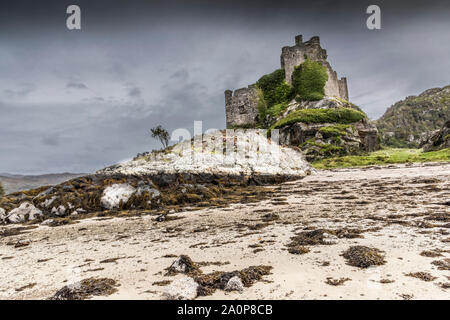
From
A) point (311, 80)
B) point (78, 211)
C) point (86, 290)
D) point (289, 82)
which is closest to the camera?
point (86, 290)

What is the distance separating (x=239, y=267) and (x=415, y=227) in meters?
3.36

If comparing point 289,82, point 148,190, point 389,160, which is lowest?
point 148,190

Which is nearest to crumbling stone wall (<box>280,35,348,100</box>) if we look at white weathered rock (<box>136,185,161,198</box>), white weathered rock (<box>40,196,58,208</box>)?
white weathered rock (<box>136,185,161,198</box>)

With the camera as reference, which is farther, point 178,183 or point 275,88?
point 275,88

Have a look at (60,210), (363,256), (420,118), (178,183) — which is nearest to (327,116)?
(178,183)

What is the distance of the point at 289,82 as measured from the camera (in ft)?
128

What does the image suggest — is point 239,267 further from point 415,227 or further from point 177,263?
point 415,227

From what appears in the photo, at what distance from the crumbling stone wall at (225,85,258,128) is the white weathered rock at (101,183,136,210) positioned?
31039 mm

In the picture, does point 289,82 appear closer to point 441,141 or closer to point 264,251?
point 441,141

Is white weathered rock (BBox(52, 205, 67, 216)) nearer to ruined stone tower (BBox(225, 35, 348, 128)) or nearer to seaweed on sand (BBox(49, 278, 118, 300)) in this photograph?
seaweed on sand (BBox(49, 278, 118, 300))

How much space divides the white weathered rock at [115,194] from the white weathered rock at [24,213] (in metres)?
2.62

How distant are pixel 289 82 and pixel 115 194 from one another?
113 feet
